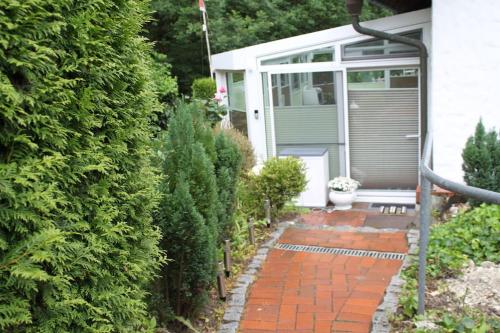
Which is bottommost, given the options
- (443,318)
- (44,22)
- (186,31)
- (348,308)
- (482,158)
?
(348,308)

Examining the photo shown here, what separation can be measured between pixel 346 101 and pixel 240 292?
14.3 feet

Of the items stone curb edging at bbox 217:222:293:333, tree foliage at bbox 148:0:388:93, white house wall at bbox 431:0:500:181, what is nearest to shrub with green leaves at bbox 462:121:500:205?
white house wall at bbox 431:0:500:181

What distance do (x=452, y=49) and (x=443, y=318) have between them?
4.48 metres

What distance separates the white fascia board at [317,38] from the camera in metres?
7.37

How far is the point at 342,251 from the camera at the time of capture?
5824mm

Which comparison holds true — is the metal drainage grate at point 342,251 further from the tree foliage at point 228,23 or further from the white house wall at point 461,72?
the tree foliage at point 228,23

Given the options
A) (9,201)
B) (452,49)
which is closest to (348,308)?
(9,201)

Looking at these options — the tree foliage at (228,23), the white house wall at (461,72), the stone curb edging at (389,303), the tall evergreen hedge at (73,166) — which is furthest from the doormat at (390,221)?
the tree foliage at (228,23)

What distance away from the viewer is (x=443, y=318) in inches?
126

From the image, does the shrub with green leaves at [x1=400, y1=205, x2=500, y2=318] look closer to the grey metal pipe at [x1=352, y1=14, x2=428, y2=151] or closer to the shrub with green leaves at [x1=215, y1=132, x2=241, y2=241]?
the shrub with green leaves at [x1=215, y1=132, x2=241, y2=241]

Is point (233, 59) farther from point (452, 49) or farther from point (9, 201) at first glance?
point (9, 201)

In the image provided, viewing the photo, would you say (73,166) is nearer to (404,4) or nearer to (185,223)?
(185,223)

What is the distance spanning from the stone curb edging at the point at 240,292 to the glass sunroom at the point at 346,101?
109 inches

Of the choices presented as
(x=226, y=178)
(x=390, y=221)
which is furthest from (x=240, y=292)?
(x=390, y=221)
